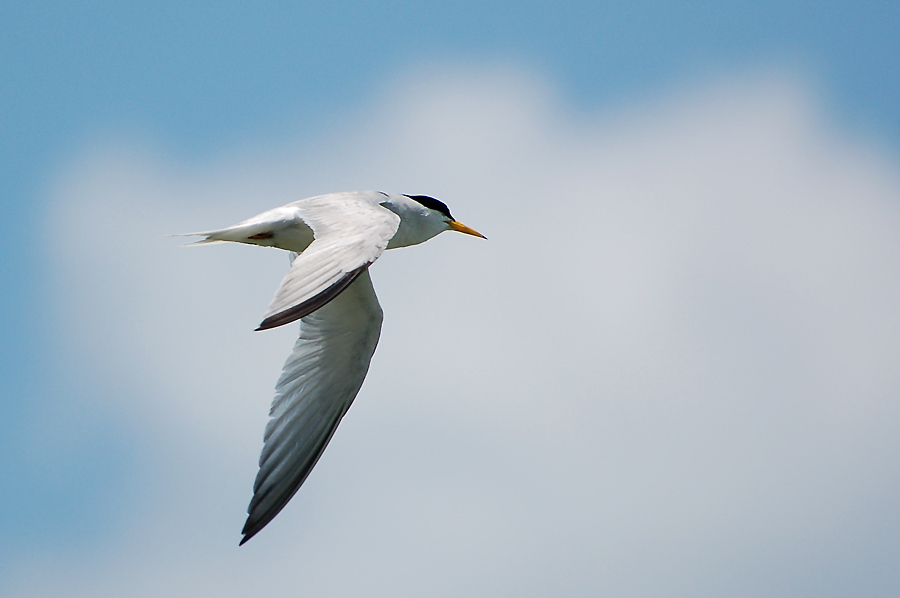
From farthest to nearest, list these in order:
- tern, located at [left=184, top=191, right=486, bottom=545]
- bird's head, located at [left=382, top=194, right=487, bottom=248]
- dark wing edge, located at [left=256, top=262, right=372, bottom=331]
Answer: bird's head, located at [left=382, top=194, right=487, bottom=248] → tern, located at [left=184, top=191, right=486, bottom=545] → dark wing edge, located at [left=256, top=262, right=372, bottom=331]

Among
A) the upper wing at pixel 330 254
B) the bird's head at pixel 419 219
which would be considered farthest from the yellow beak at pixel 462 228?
the upper wing at pixel 330 254

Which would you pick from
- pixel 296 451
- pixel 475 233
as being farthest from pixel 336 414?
pixel 475 233

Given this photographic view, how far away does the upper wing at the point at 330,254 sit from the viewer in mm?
5516

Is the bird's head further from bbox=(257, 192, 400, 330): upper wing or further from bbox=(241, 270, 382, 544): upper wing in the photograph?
bbox=(257, 192, 400, 330): upper wing

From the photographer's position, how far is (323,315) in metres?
9.03

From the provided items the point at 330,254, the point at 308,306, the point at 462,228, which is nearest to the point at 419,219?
the point at 462,228

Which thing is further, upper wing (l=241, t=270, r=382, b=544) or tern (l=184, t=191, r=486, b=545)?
upper wing (l=241, t=270, r=382, b=544)

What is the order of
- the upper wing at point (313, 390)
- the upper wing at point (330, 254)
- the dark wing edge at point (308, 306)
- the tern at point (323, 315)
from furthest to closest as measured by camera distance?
the upper wing at point (313, 390) → the tern at point (323, 315) → the upper wing at point (330, 254) → the dark wing edge at point (308, 306)

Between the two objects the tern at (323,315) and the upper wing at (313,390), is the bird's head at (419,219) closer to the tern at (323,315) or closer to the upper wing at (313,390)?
the tern at (323,315)

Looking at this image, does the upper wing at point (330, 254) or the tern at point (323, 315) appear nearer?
the upper wing at point (330, 254)

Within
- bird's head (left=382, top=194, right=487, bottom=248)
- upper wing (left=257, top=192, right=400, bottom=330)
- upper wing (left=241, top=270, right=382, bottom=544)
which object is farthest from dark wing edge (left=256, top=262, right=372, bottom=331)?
bird's head (left=382, top=194, right=487, bottom=248)

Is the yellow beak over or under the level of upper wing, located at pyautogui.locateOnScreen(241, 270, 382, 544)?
over

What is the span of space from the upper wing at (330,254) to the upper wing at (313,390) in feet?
3.13

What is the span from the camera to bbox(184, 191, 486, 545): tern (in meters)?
6.34
